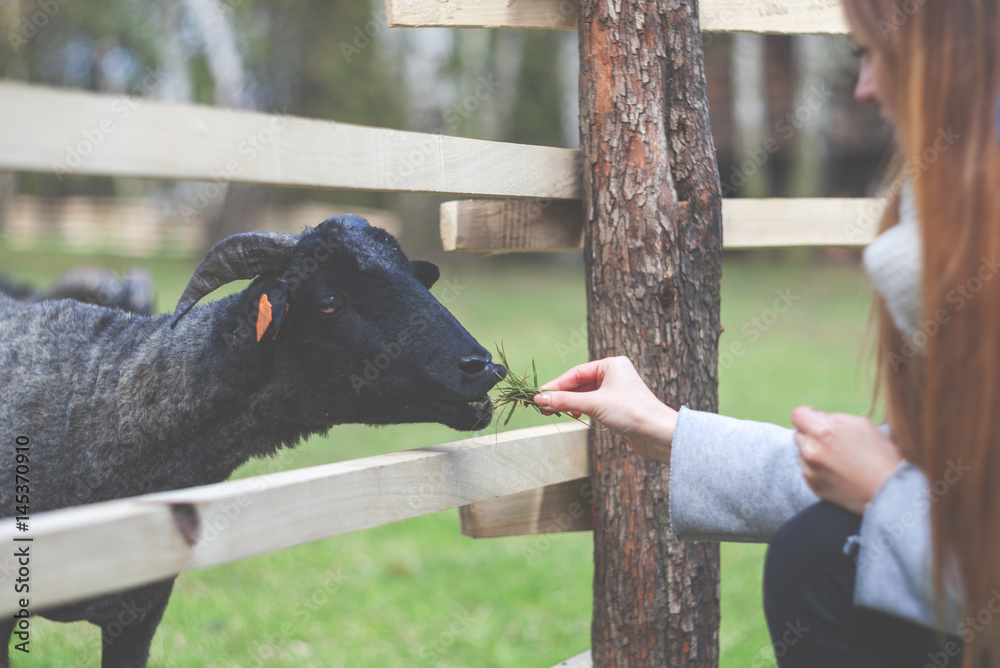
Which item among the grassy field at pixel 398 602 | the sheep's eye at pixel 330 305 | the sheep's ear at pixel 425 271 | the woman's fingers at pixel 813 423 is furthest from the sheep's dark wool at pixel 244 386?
the woman's fingers at pixel 813 423

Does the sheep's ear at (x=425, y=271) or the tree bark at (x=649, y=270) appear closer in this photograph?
the tree bark at (x=649, y=270)

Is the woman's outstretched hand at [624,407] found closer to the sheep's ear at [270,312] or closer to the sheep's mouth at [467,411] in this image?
the sheep's mouth at [467,411]

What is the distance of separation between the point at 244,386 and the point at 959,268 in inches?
72.6

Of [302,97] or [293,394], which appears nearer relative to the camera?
[293,394]

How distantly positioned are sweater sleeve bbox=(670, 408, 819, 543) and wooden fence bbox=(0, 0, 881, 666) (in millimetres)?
477

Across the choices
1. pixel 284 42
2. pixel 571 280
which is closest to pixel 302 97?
pixel 284 42

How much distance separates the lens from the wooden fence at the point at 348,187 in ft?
4.41

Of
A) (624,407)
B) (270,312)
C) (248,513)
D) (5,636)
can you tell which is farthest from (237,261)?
(5,636)

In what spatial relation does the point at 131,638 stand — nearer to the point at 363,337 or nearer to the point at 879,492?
the point at 363,337

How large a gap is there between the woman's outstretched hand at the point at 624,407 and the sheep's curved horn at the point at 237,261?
871mm

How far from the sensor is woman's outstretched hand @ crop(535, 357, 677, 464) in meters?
1.98

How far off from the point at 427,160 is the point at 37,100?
34.6 inches

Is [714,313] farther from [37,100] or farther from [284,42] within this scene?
[284,42]

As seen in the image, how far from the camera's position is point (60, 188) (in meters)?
28.1
